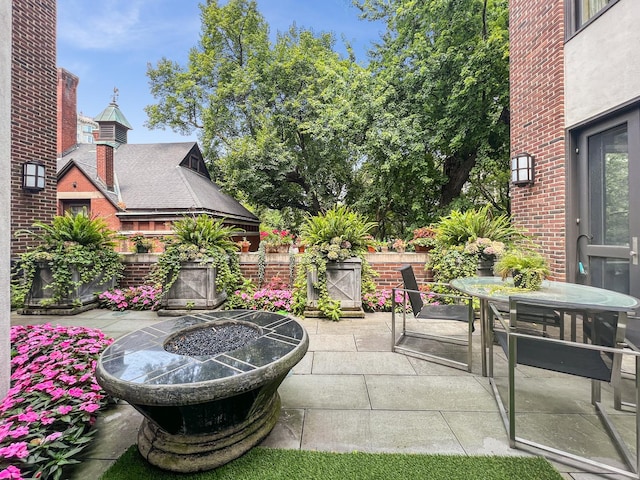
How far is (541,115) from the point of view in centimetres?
454

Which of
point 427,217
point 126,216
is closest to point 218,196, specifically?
point 126,216

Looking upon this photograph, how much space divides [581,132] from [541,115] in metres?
0.72

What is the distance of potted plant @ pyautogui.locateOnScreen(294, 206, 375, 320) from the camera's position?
4.51m

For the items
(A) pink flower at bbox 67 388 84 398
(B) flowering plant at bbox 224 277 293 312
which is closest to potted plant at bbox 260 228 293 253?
(B) flowering plant at bbox 224 277 293 312

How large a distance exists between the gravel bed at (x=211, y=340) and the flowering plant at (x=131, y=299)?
10.1 ft

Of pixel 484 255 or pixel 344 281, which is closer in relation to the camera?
pixel 484 255

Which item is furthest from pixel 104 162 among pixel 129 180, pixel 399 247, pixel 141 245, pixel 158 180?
pixel 399 247

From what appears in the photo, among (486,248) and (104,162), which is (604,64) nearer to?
(486,248)

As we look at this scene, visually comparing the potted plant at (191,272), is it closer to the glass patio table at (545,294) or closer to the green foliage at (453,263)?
the green foliage at (453,263)

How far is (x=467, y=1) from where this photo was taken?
7.94 metres

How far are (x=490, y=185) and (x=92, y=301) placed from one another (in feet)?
46.1

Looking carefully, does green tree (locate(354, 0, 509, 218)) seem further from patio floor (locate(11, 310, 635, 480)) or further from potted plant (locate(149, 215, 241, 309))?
patio floor (locate(11, 310, 635, 480))

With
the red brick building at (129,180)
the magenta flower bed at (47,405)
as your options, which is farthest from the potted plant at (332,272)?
the red brick building at (129,180)

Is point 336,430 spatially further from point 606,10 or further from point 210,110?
point 210,110
